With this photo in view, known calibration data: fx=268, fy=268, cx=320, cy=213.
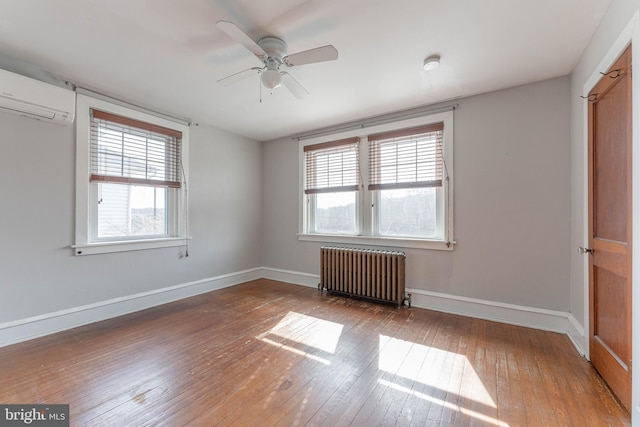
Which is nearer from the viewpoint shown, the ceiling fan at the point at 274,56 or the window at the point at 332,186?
the ceiling fan at the point at 274,56

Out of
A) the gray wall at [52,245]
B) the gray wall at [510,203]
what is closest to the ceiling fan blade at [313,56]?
the gray wall at [510,203]

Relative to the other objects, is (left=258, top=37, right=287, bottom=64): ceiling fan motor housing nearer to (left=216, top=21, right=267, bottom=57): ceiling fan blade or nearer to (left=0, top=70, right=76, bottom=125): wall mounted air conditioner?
(left=216, top=21, right=267, bottom=57): ceiling fan blade

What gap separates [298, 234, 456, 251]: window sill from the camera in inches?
130

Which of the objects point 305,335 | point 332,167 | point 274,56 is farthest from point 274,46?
point 305,335

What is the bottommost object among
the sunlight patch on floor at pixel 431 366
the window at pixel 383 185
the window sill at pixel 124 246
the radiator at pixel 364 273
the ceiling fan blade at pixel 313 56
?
the sunlight patch on floor at pixel 431 366

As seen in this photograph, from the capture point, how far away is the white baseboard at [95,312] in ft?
8.13

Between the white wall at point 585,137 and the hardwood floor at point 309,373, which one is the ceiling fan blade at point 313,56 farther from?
the hardwood floor at point 309,373

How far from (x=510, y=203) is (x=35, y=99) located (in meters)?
4.73

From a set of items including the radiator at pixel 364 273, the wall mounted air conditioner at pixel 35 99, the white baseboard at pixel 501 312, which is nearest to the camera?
the wall mounted air conditioner at pixel 35 99

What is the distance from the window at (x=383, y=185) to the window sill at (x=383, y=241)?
1 centimetres

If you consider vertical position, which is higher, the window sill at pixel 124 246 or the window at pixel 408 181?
the window at pixel 408 181

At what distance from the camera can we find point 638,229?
1.46 meters

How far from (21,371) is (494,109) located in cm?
490

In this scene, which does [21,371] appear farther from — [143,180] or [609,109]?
[609,109]
